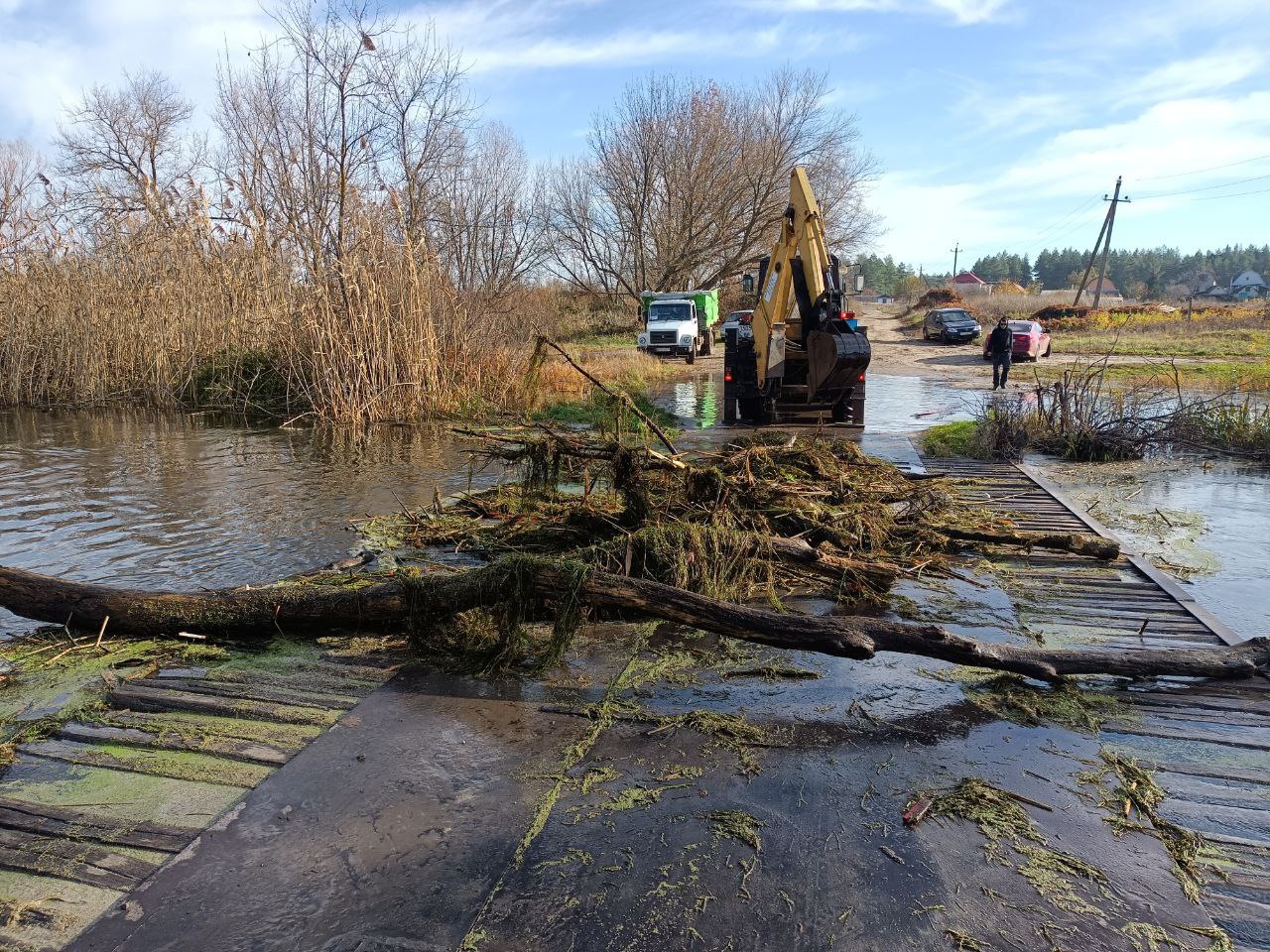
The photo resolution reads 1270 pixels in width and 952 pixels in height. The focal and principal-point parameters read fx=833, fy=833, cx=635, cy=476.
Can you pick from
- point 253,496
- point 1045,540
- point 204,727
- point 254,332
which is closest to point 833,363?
point 1045,540

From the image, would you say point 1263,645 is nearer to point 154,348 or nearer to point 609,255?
point 154,348

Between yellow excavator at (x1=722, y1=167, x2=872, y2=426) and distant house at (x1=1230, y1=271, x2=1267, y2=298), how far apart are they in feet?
393

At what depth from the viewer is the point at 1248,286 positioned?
120 metres

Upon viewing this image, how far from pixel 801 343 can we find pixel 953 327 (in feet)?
98.4

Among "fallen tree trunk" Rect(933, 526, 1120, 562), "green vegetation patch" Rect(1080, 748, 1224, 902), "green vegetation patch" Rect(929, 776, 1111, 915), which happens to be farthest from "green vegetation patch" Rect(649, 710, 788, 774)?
"fallen tree trunk" Rect(933, 526, 1120, 562)

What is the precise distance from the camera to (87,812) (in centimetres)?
333

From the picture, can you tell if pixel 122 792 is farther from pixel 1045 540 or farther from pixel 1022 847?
pixel 1045 540

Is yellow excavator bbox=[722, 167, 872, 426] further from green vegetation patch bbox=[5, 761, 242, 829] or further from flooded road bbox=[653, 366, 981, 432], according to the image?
green vegetation patch bbox=[5, 761, 242, 829]

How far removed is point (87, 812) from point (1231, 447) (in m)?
14.1

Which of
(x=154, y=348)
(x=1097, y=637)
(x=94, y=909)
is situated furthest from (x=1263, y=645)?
(x=154, y=348)

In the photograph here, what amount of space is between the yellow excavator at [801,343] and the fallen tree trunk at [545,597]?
26.6 ft

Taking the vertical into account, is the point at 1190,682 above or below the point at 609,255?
below

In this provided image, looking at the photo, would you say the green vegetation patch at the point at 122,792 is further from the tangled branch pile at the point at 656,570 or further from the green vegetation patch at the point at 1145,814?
the green vegetation patch at the point at 1145,814

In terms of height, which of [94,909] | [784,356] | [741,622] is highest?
[784,356]
